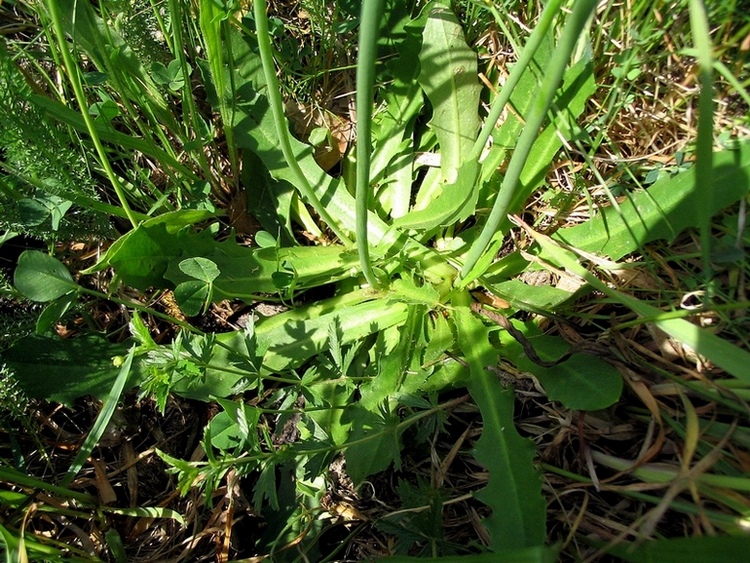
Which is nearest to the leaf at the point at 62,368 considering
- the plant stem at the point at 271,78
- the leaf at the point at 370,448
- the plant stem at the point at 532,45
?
the leaf at the point at 370,448

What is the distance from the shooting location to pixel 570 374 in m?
1.29

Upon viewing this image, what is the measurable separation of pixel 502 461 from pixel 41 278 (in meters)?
1.16

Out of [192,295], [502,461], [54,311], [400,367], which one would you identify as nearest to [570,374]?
[502,461]

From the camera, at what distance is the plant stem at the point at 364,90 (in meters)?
0.72

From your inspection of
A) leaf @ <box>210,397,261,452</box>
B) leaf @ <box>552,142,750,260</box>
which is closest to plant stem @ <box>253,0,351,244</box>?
leaf @ <box>210,397,261,452</box>

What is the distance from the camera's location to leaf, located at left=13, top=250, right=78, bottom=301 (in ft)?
4.40

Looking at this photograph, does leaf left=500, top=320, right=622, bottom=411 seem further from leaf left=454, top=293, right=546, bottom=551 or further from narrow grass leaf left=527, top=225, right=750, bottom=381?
narrow grass leaf left=527, top=225, right=750, bottom=381

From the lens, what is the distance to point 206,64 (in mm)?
1518

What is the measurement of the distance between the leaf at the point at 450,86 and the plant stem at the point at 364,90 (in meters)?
0.51

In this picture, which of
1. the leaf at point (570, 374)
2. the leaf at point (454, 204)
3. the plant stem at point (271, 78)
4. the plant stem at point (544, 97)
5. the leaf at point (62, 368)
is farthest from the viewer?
the leaf at point (62, 368)

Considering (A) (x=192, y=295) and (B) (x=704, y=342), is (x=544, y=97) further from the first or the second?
(A) (x=192, y=295)

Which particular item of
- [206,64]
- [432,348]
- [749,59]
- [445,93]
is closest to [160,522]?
[432,348]

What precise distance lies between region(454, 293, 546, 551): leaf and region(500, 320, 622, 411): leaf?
0.26 ft

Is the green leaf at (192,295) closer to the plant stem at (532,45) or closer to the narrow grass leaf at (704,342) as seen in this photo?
the plant stem at (532,45)
